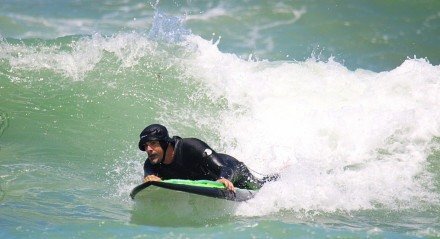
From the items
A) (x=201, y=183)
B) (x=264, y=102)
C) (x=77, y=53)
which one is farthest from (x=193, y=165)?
(x=77, y=53)

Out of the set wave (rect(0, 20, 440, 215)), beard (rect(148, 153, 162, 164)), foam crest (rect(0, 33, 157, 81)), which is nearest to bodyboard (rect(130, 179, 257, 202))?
beard (rect(148, 153, 162, 164))

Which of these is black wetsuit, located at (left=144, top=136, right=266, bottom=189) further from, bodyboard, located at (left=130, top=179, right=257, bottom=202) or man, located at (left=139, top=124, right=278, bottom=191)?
bodyboard, located at (left=130, top=179, right=257, bottom=202)

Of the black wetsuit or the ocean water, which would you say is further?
the black wetsuit

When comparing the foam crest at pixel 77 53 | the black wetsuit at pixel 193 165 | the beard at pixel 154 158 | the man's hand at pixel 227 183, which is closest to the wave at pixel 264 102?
the foam crest at pixel 77 53

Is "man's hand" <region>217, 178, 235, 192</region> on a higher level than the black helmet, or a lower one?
lower

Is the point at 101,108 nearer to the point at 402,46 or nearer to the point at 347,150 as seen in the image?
the point at 347,150

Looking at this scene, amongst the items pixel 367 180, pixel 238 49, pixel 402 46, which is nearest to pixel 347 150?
pixel 367 180

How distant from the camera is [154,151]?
19.5 ft

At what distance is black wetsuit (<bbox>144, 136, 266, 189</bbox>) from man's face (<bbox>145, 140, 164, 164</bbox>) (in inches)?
Result: 4.2

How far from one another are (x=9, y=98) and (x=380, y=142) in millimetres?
5423

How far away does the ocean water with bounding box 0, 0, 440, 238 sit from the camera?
583 centimetres

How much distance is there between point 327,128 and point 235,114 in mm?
1403

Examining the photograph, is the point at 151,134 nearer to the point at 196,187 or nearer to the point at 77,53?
the point at 196,187

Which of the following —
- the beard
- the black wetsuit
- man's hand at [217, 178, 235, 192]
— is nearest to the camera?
man's hand at [217, 178, 235, 192]
